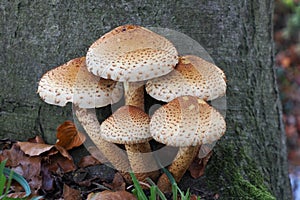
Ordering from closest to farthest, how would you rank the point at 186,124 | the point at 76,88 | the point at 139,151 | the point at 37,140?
the point at 186,124, the point at 76,88, the point at 139,151, the point at 37,140

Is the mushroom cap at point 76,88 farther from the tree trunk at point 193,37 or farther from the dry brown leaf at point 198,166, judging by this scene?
the dry brown leaf at point 198,166

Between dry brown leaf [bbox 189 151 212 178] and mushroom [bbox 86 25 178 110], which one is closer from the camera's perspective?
mushroom [bbox 86 25 178 110]

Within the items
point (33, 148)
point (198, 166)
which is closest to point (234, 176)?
point (198, 166)

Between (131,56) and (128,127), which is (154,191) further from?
(131,56)

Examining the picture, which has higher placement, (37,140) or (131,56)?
(131,56)

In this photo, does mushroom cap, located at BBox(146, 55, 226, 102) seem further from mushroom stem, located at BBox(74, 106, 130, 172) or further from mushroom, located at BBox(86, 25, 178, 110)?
mushroom stem, located at BBox(74, 106, 130, 172)

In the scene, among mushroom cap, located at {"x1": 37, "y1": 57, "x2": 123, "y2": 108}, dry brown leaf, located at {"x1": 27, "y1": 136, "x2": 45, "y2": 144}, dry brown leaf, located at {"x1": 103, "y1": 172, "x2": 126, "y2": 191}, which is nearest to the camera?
mushroom cap, located at {"x1": 37, "y1": 57, "x2": 123, "y2": 108}

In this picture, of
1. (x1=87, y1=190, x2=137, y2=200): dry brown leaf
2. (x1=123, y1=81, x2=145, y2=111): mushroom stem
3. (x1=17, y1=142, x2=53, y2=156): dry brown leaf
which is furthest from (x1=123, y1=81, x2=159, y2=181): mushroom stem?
(x1=17, y1=142, x2=53, y2=156): dry brown leaf
